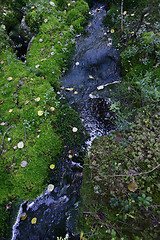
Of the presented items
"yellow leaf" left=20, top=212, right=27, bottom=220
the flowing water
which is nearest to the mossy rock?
the flowing water

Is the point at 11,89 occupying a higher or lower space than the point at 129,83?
higher

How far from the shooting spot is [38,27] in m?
5.14

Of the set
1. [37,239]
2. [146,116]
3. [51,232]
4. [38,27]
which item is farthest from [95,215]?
[38,27]

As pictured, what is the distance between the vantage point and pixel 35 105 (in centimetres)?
363

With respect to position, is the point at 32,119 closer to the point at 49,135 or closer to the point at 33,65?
the point at 49,135

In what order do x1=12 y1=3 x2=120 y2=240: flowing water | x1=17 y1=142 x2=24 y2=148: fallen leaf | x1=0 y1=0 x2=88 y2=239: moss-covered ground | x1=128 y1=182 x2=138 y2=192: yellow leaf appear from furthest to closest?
x1=17 y1=142 x2=24 y2=148: fallen leaf → x1=0 y1=0 x2=88 y2=239: moss-covered ground → x1=12 y1=3 x2=120 y2=240: flowing water → x1=128 y1=182 x2=138 y2=192: yellow leaf

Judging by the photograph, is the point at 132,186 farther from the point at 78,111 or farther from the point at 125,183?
the point at 78,111

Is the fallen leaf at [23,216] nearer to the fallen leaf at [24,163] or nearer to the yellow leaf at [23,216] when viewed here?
the yellow leaf at [23,216]

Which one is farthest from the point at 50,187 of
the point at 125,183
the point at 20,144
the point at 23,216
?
the point at 125,183

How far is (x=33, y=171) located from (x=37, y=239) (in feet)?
3.94

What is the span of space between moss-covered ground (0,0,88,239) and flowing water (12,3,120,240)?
235 millimetres

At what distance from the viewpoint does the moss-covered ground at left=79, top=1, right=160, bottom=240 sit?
1.98 m

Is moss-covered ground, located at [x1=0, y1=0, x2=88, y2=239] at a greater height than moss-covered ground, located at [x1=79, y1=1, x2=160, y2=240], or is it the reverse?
moss-covered ground, located at [x1=0, y1=0, x2=88, y2=239]

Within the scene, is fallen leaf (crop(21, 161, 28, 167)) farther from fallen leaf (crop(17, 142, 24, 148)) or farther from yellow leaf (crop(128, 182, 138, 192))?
yellow leaf (crop(128, 182, 138, 192))
